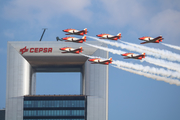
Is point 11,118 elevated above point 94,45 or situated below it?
below

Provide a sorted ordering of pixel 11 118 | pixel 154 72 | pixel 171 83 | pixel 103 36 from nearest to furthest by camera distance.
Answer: pixel 171 83 → pixel 154 72 → pixel 103 36 → pixel 11 118

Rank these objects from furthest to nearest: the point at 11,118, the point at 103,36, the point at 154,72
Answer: the point at 11,118
the point at 103,36
the point at 154,72

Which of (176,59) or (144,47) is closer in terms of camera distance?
(176,59)

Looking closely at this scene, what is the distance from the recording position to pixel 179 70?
433ft

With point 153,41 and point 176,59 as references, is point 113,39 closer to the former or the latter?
point 153,41

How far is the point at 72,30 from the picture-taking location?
155750 mm

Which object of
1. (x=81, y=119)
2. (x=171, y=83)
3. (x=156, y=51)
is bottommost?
(x=81, y=119)

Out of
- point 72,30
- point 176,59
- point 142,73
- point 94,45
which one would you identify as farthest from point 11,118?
point 176,59

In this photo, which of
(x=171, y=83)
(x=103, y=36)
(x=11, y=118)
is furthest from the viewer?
(x=11, y=118)

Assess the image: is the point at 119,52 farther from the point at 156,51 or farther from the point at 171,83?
the point at 171,83

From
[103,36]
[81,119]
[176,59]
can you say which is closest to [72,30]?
[103,36]

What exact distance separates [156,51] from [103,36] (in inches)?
842

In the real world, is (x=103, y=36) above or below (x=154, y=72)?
above

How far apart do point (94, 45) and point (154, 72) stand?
200 feet
